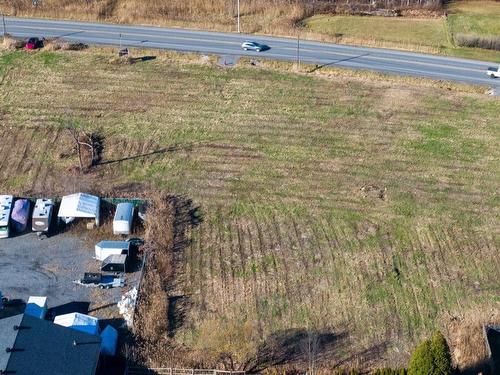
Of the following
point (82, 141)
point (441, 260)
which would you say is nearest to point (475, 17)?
point (441, 260)

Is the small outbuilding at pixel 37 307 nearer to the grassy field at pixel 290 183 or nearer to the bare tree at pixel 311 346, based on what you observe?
the grassy field at pixel 290 183

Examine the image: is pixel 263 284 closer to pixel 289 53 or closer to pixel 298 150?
pixel 298 150

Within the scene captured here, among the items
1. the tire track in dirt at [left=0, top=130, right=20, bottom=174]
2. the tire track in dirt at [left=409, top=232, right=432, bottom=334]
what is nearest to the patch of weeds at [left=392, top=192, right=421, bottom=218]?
the tire track in dirt at [left=409, top=232, right=432, bottom=334]

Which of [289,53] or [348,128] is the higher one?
[289,53]

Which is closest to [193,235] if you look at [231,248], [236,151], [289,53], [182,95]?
[231,248]

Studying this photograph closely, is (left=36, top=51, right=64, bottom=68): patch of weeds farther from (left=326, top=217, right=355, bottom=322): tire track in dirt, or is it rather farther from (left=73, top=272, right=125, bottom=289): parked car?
(left=326, top=217, right=355, bottom=322): tire track in dirt

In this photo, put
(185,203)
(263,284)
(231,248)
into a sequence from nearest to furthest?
(263,284) → (231,248) → (185,203)
